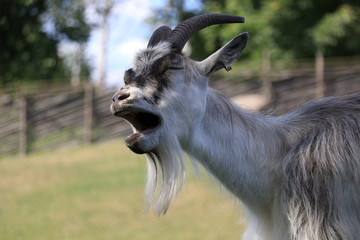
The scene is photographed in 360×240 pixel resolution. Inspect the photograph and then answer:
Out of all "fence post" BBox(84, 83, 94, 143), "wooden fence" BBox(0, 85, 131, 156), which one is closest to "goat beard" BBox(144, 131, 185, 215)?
"wooden fence" BBox(0, 85, 131, 156)

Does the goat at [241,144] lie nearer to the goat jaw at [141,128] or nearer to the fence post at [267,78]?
the goat jaw at [141,128]

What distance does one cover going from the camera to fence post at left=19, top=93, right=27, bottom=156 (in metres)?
17.5

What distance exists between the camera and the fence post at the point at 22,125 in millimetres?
17547

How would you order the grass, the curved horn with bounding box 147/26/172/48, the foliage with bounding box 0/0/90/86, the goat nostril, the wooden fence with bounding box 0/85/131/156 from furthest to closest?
the foliage with bounding box 0/0/90/86
the wooden fence with bounding box 0/85/131/156
the grass
the curved horn with bounding box 147/26/172/48
the goat nostril

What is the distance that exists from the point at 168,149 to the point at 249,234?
0.99 m

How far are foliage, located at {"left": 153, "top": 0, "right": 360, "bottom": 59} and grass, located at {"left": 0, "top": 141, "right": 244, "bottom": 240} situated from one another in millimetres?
8038

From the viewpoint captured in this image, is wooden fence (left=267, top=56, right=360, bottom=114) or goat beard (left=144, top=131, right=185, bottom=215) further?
wooden fence (left=267, top=56, right=360, bottom=114)

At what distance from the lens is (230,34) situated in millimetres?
19156

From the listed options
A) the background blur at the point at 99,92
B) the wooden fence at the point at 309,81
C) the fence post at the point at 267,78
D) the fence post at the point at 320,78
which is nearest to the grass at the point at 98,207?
the background blur at the point at 99,92

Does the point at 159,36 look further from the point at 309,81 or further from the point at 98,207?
the point at 309,81

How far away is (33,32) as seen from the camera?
64.6 feet

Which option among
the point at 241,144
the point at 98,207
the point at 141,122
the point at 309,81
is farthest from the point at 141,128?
the point at 309,81

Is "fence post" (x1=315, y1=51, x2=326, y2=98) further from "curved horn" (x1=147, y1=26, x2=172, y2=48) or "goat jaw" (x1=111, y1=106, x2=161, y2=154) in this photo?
"goat jaw" (x1=111, y1=106, x2=161, y2=154)

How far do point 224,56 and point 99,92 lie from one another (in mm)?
15149
